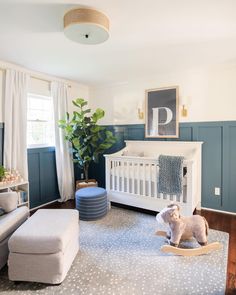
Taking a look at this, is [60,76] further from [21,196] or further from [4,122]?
[21,196]

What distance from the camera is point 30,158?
3.30 meters

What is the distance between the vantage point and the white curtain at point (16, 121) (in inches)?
113

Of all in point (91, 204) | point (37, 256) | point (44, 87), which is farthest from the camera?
point (44, 87)

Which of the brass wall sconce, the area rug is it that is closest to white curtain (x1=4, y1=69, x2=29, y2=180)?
the area rug

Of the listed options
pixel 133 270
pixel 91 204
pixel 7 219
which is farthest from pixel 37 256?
pixel 91 204

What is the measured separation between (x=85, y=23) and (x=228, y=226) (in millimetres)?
2909

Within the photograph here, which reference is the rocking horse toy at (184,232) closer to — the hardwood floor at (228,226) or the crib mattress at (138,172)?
the hardwood floor at (228,226)

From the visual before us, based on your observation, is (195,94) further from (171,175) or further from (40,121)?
(40,121)

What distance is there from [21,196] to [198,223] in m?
2.38

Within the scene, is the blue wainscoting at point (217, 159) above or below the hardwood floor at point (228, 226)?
above

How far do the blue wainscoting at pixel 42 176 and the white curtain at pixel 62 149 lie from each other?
0.14 meters

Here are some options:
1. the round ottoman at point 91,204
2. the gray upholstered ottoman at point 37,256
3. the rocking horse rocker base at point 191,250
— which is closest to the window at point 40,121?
the round ottoman at point 91,204

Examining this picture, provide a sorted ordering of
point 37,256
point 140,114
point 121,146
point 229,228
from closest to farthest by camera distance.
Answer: point 37,256 → point 229,228 → point 140,114 → point 121,146

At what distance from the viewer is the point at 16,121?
2957 millimetres
